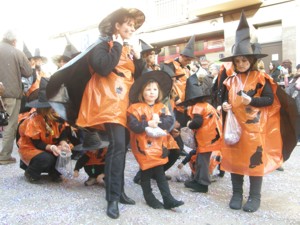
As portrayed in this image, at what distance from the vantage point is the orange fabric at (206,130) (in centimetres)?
368

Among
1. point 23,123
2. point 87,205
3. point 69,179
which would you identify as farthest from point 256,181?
point 23,123

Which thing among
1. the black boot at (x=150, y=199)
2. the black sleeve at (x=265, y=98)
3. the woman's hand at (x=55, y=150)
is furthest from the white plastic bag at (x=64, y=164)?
the black sleeve at (x=265, y=98)

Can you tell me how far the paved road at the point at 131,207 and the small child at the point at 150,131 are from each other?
0.17m

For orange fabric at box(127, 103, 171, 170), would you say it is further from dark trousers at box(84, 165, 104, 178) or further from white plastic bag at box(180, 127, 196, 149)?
dark trousers at box(84, 165, 104, 178)

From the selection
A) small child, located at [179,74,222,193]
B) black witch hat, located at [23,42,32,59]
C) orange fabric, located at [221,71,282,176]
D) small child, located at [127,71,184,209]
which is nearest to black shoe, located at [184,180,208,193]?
small child, located at [179,74,222,193]

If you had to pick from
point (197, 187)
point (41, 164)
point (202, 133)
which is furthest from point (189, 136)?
point (41, 164)

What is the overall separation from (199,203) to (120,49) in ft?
5.44

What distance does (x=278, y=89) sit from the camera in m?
3.14

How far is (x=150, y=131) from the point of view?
9.52 ft

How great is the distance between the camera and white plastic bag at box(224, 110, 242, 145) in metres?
3.12

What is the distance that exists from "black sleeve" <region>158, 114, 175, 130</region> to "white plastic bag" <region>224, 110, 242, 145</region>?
0.54 m

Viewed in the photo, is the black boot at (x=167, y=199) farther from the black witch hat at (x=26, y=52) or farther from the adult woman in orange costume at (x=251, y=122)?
the black witch hat at (x=26, y=52)

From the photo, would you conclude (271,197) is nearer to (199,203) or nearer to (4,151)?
(199,203)

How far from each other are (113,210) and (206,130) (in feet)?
4.74
